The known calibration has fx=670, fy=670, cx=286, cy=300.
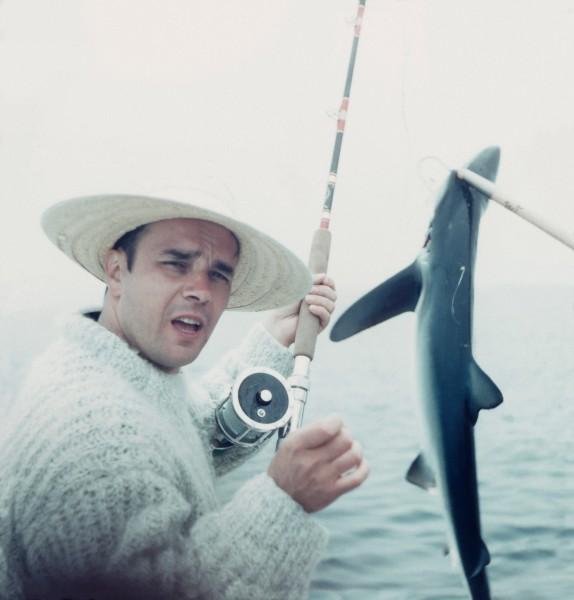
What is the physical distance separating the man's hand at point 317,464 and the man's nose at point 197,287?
1.35 feet

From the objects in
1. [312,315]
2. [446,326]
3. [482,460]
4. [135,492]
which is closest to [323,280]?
[312,315]

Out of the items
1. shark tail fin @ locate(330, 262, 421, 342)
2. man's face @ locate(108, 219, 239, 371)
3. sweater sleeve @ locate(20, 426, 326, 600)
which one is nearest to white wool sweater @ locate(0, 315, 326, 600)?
sweater sleeve @ locate(20, 426, 326, 600)

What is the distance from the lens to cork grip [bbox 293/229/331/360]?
4.88 feet

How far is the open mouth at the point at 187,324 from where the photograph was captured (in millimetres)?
1255

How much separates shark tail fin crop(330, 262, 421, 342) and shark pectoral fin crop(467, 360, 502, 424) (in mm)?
199

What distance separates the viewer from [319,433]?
899 millimetres

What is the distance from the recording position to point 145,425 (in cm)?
102

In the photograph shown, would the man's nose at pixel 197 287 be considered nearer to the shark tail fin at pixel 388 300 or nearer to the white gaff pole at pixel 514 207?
the shark tail fin at pixel 388 300

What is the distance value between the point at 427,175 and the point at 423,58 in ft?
0.88

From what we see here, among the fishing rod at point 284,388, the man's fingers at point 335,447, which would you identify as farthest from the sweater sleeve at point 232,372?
the man's fingers at point 335,447

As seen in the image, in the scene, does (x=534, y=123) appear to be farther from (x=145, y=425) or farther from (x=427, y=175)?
(x=145, y=425)

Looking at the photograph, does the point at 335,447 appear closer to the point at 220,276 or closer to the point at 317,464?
the point at 317,464

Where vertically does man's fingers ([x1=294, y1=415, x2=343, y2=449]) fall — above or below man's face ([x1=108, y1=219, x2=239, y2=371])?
below

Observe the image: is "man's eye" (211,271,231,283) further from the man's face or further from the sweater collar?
the sweater collar
